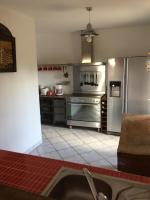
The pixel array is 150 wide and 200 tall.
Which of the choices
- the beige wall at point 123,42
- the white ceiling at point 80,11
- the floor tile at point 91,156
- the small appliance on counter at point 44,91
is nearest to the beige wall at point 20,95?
the white ceiling at point 80,11

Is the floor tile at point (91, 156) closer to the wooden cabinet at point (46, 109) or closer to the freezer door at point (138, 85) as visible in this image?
the freezer door at point (138, 85)

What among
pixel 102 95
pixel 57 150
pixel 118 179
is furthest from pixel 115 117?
pixel 118 179

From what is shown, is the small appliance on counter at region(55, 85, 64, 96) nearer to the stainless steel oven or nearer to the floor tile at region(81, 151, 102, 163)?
the stainless steel oven

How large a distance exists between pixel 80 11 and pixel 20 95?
169 cm

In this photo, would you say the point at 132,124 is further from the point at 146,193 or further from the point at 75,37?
the point at 75,37

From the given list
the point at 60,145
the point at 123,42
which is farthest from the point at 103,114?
the point at 123,42

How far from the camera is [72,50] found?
18.1 ft

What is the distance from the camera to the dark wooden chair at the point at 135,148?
2494 millimetres

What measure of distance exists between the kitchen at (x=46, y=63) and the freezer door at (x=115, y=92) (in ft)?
0.14

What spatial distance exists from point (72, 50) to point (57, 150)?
2795mm

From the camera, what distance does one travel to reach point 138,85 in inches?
165

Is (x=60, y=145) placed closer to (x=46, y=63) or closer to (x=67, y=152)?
(x=67, y=152)

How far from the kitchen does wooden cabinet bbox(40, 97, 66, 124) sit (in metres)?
0.32

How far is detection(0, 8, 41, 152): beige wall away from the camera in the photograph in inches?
123
